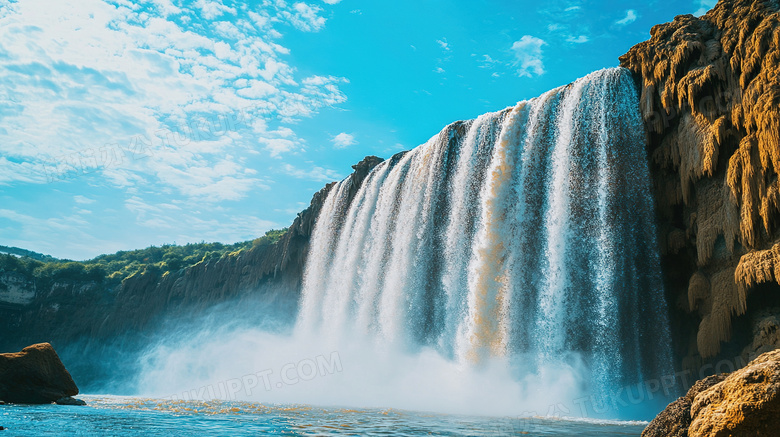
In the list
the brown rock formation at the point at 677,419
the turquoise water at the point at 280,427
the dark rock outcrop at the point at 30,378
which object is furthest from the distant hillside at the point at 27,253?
the brown rock formation at the point at 677,419

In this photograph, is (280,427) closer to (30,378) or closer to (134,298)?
(30,378)

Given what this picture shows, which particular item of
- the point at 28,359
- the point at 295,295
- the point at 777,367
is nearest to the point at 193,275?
the point at 295,295

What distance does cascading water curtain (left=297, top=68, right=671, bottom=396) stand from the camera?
17.7 m

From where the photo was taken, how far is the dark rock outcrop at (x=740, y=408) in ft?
15.2

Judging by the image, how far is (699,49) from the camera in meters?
17.4

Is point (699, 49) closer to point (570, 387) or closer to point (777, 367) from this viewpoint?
point (570, 387)

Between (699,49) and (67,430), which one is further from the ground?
(699,49)

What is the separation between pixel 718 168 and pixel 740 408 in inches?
544

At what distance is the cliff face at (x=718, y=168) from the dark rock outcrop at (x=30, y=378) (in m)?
23.3

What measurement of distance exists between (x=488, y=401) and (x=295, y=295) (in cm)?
2912

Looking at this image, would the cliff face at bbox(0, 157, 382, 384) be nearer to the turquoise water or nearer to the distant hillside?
the turquoise water

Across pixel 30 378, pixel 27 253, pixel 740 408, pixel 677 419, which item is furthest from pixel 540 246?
pixel 27 253

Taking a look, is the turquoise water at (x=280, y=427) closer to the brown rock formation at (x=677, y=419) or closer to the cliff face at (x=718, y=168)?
the brown rock formation at (x=677, y=419)

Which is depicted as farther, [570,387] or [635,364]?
[635,364]
